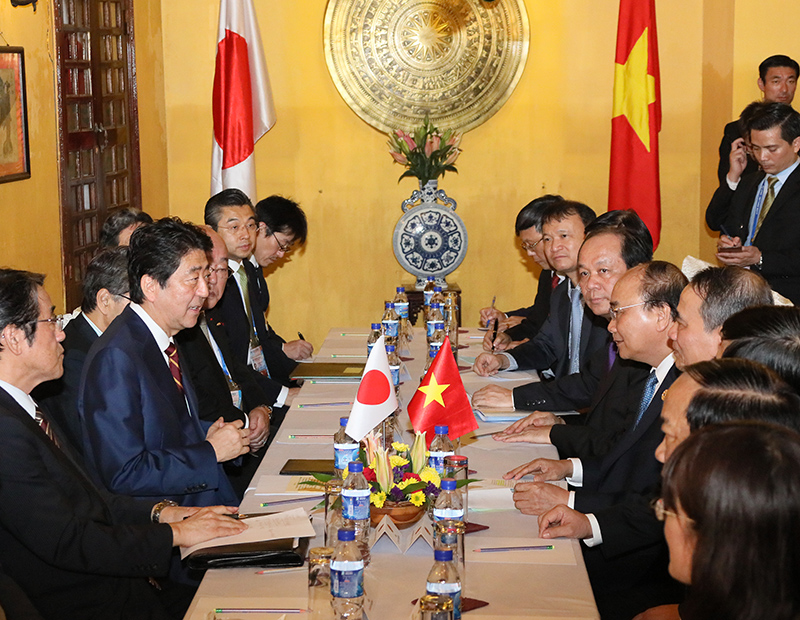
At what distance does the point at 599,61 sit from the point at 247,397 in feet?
13.1

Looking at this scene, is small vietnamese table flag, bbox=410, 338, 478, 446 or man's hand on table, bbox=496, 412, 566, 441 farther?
man's hand on table, bbox=496, 412, 566, 441

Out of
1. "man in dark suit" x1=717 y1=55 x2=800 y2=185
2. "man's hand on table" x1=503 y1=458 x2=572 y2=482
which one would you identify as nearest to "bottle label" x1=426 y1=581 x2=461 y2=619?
"man's hand on table" x1=503 y1=458 x2=572 y2=482

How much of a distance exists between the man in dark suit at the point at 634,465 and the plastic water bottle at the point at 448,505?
0.44 metres

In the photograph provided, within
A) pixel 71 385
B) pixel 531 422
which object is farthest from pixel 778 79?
pixel 71 385

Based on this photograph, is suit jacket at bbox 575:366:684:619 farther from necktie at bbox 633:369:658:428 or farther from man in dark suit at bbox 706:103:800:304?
man in dark suit at bbox 706:103:800:304

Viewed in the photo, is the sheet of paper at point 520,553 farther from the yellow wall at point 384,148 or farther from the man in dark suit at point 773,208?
the yellow wall at point 384,148

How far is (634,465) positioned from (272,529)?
3.53 ft

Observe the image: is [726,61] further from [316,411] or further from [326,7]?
[316,411]

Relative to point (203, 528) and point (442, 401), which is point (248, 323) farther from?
point (203, 528)

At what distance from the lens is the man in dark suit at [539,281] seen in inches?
186

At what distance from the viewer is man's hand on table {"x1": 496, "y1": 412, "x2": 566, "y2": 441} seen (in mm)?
2977

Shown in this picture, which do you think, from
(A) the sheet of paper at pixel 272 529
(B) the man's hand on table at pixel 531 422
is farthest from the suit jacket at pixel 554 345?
(A) the sheet of paper at pixel 272 529

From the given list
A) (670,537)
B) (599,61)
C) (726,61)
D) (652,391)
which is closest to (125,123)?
(599,61)

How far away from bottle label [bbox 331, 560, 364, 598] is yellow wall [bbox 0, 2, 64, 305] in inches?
124
